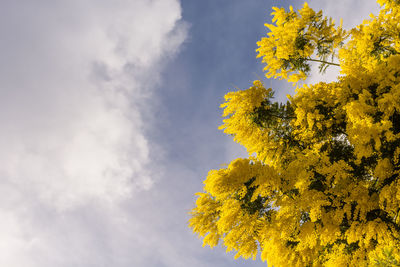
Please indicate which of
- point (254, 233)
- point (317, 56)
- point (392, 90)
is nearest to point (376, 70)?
point (392, 90)

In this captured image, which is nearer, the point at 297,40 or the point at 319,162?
the point at 319,162

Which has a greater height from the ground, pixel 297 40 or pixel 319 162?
pixel 297 40

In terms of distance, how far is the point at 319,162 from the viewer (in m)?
8.10

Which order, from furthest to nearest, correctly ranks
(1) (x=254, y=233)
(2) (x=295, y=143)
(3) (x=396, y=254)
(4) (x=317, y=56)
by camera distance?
(4) (x=317, y=56)
(2) (x=295, y=143)
(1) (x=254, y=233)
(3) (x=396, y=254)

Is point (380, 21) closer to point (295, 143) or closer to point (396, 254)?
point (295, 143)

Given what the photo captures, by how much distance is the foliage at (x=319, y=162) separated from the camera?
7.29 meters

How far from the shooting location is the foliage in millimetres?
7285

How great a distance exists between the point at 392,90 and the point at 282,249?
6256 millimetres

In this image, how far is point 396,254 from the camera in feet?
21.8

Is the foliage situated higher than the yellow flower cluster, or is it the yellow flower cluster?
the yellow flower cluster

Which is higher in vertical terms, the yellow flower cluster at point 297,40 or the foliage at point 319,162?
the yellow flower cluster at point 297,40

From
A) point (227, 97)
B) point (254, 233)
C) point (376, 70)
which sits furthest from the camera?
point (227, 97)

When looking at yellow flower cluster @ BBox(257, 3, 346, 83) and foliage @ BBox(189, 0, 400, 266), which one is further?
yellow flower cluster @ BBox(257, 3, 346, 83)

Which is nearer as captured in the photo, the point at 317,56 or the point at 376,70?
the point at 376,70
